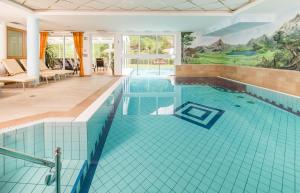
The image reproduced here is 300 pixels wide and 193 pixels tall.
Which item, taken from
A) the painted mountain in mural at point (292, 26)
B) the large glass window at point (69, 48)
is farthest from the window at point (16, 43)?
the painted mountain in mural at point (292, 26)

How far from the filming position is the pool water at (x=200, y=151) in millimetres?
2781

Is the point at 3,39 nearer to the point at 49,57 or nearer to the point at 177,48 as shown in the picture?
the point at 49,57

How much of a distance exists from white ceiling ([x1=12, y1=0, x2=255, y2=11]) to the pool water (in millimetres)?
3612

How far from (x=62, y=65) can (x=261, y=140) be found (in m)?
13.8

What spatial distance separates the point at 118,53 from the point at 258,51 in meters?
7.96

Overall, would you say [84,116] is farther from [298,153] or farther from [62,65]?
[62,65]

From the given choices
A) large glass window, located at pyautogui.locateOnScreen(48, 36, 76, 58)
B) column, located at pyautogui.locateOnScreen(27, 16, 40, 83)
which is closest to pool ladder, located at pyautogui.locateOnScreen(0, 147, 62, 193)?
column, located at pyautogui.locateOnScreen(27, 16, 40, 83)

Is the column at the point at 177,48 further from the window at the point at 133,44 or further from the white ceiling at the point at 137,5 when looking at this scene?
the white ceiling at the point at 137,5

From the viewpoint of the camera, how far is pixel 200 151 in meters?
3.69

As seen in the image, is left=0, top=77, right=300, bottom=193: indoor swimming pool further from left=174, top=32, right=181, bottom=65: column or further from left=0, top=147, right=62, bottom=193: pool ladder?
left=174, top=32, right=181, bottom=65: column

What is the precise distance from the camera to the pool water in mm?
2781

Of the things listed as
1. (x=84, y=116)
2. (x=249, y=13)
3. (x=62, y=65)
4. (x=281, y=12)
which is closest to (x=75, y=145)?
(x=84, y=116)

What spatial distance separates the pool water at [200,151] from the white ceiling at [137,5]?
3.61 metres

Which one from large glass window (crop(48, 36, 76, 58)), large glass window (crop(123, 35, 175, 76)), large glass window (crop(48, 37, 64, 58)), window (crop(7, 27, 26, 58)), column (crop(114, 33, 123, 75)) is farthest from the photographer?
large glass window (crop(48, 37, 64, 58))
